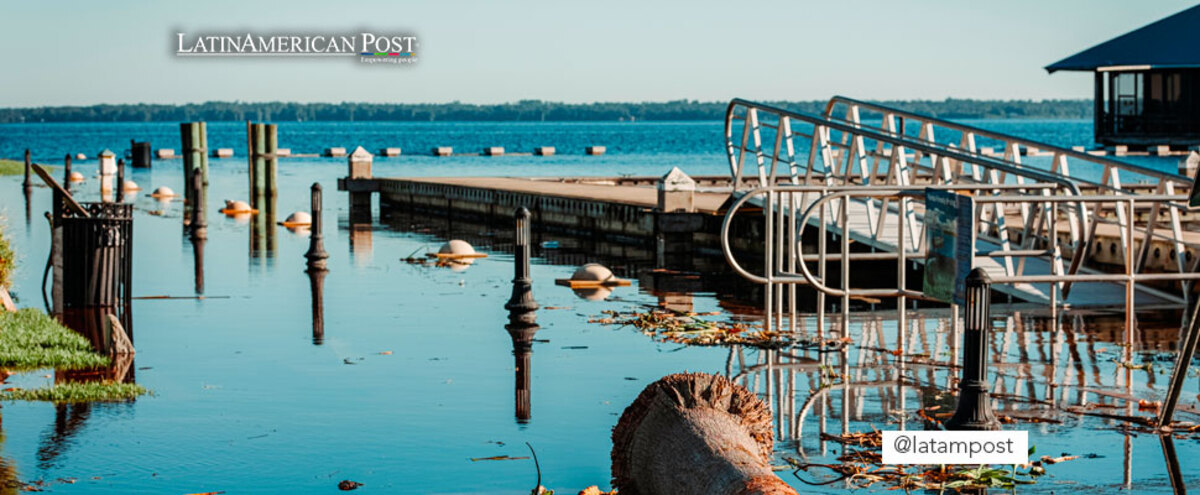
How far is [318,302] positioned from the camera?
16.4m

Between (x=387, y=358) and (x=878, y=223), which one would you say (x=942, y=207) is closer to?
(x=387, y=358)

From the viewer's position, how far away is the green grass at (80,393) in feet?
32.6

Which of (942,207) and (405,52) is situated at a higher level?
(405,52)

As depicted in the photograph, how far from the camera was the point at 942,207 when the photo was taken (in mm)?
11055

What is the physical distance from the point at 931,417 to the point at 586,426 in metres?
2.03

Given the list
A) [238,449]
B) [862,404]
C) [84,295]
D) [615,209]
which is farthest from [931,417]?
[615,209]

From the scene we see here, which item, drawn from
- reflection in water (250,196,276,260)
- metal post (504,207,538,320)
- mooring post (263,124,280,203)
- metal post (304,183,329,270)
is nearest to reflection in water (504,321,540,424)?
metal post (504,207,538,320)

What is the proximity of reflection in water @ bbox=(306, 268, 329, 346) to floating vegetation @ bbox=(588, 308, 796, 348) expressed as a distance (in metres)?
2.56

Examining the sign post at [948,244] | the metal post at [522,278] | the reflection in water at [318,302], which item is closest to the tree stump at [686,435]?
the sign post at [948,244]

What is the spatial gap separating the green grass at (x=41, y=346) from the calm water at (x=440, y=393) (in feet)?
1.39

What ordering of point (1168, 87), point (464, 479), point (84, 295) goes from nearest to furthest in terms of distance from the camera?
point (464, 479)
point (84, 295)
point (1168, 87)

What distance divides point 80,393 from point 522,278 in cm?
483

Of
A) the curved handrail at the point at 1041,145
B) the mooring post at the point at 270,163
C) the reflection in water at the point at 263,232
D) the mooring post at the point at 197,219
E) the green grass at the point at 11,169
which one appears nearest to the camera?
the curved handrail at the point at 1041,145

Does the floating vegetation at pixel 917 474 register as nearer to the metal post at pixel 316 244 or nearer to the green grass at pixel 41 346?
the green grass at pixel 41 346
